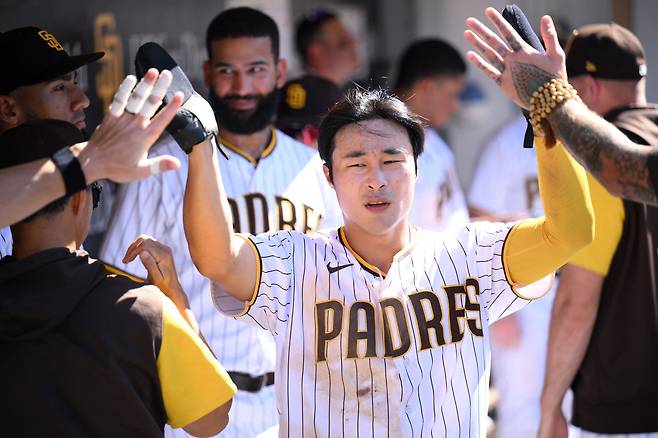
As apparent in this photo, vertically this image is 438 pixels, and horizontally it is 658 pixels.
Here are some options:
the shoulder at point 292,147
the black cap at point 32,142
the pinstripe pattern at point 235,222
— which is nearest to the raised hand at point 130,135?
the black cap at point 32,142

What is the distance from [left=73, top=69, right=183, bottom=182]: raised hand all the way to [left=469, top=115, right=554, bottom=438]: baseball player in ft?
10.1

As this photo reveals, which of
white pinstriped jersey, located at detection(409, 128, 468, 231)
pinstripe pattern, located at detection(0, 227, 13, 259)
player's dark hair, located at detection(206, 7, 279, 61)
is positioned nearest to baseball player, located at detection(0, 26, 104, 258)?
pinstripe pattern, located at detection(0, 227, 13, 259)

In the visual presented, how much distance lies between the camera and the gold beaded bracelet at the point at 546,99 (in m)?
2.64

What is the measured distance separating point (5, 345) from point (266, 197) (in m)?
1.77

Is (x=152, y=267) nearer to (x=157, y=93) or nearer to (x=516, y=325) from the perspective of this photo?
(x=157, y=93)

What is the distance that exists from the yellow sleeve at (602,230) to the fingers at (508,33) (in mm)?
1111

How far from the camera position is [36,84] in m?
3.45

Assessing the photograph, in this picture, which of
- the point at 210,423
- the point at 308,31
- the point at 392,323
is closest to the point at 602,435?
the point at 392,323

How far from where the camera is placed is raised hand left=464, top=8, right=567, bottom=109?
2721 millimetres

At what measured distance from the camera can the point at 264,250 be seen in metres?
2.86

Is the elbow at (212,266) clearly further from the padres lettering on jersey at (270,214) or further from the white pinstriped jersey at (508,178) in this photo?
the white pinstriped jersey at (508,178)

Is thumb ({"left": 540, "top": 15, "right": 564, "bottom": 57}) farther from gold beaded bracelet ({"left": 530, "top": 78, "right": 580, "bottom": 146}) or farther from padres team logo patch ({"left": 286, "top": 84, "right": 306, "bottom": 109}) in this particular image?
padres team logo patch ({"left": 286, "top": 84, "right": 306, "bottom": 109})

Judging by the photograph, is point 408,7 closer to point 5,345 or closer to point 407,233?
point 407,233

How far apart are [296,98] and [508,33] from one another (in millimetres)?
2318
